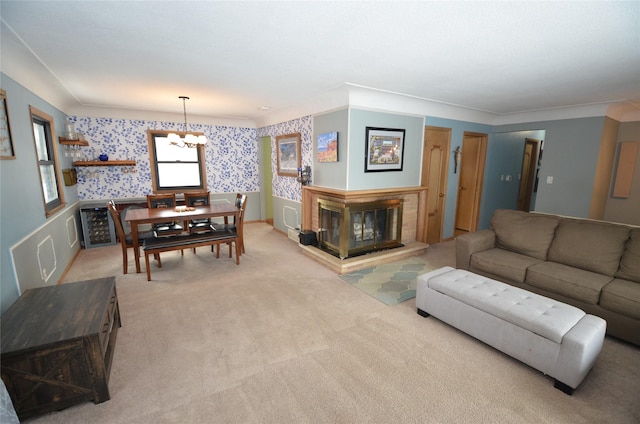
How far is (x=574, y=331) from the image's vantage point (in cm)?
187

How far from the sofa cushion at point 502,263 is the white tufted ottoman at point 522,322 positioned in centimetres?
57

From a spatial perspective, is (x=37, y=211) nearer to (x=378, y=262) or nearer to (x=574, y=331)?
(x=378, y=262)

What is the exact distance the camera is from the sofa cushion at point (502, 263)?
9.57ft

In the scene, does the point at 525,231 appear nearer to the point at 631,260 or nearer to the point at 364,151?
the point at 631,260

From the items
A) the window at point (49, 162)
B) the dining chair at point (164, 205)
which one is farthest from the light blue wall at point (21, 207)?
the dining chair at point (164, 205)

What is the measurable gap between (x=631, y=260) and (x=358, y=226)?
274cm

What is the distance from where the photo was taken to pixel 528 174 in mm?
6496

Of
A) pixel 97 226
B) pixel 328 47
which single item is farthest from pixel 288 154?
pixel 97 226

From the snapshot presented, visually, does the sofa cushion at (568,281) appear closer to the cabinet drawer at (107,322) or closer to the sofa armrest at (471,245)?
the sofa armrest at (471,245)

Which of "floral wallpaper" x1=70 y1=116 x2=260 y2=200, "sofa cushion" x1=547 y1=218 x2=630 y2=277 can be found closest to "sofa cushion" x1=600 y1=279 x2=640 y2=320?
"sofa cushion" x1=547 y1=218 x2=630 y2=277

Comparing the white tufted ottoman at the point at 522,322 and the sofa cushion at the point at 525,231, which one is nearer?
the white tufted ottoman at the point at 522,322

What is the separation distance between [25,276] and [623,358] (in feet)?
16.1

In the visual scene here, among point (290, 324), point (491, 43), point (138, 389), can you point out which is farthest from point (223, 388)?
point (491, 43)

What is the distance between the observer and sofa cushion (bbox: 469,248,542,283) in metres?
2.92
